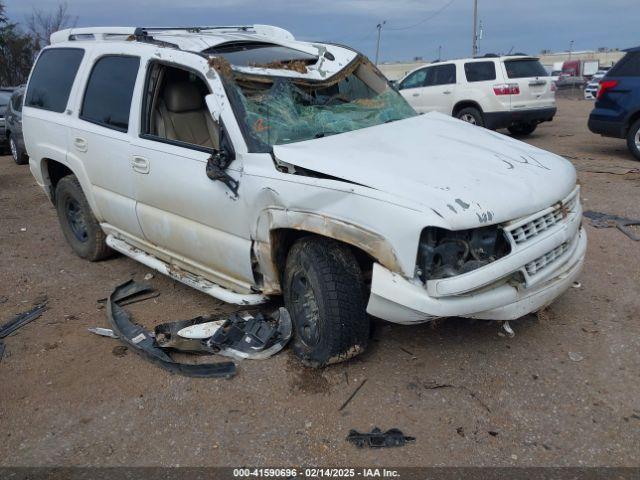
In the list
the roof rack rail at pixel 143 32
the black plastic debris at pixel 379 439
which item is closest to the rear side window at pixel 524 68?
the roof rack rail at pixel 143 32

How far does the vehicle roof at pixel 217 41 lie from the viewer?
3.95m

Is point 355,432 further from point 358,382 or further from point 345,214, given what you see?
point 345,214

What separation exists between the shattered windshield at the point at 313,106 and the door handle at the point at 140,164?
0.95m

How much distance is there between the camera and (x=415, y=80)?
1313 centimetres

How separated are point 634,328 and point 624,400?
0.89m

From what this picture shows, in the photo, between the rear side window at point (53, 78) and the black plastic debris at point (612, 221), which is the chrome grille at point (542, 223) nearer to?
the black plastic debris at point (612, 221)

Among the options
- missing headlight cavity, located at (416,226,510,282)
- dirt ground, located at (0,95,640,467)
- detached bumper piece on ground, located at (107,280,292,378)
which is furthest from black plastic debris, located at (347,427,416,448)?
detached bumper piece on ground, located at (107,280,292,378)

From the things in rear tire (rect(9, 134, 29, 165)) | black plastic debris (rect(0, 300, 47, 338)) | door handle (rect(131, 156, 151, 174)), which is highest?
door handle (rect(131, 156, 151, 174))

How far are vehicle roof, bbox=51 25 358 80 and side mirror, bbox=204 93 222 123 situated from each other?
0.33m

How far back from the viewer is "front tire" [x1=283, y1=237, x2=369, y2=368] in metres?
3.11

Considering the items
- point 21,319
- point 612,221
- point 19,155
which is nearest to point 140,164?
point 21,319

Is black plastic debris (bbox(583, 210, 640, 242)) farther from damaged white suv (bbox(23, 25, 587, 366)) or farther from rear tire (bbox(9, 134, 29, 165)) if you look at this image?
rear tire (bbox(9, 134, 29, 165))

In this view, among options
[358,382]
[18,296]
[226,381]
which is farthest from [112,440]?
[18,296]

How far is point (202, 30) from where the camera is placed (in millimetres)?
5031
